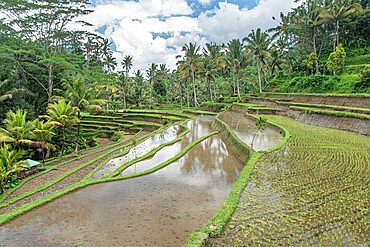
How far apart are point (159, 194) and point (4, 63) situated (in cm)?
1773

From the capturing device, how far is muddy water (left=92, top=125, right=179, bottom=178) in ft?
38.6

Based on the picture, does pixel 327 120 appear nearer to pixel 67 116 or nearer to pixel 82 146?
pixel 67 116

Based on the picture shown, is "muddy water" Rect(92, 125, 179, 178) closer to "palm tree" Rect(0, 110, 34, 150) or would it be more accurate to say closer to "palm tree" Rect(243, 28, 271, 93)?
"palm tree" Rect(0, 110, 34, 150)

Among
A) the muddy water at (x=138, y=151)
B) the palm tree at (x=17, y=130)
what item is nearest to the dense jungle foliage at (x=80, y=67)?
the palm tree at (x=17, y=130)

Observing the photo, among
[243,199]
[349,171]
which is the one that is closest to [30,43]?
[243,199]

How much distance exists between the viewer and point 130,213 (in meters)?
6.77

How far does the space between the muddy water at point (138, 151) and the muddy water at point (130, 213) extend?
270 centimetres

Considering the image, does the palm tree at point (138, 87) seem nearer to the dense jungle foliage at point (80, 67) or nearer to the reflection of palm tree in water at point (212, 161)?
the dense jungle foliage at point (80, 67)

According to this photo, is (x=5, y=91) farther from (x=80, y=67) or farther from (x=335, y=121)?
(x=335, y=121)

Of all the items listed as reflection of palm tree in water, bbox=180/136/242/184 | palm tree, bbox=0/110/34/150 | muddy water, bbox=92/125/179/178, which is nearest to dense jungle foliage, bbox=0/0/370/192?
palm tree, bbox=0/110/34/150

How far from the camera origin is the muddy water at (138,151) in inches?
463

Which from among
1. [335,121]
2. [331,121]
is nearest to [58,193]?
[335,121]

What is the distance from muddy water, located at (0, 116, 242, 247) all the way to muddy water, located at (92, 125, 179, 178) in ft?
8.87

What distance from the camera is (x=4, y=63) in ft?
60.4
